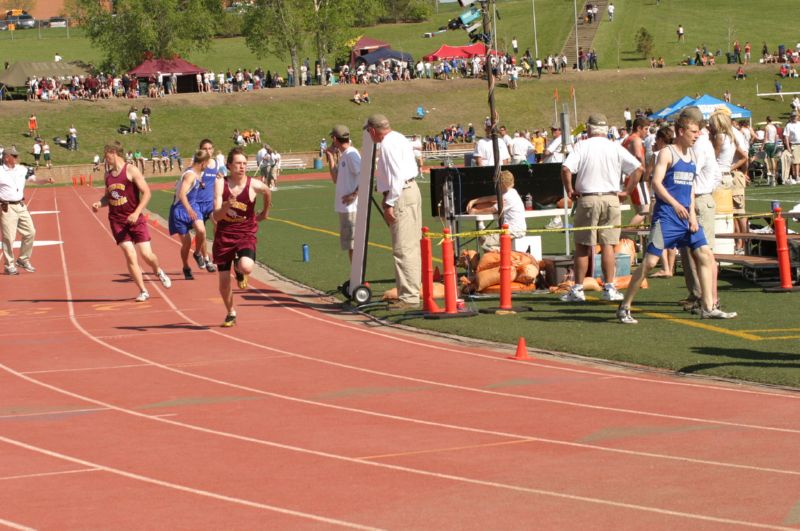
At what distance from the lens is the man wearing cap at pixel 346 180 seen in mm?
15344

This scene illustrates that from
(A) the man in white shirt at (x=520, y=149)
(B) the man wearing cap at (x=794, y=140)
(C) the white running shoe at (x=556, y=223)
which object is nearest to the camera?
(C) the white running shoe at (x=556, y=223)

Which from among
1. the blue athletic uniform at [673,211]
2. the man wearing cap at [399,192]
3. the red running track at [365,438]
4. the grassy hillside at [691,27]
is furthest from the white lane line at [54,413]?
the grassy hillside at [691,27]

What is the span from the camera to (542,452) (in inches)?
309

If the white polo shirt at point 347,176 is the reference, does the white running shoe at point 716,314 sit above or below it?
below

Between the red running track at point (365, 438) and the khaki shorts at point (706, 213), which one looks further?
the khaki shorts at point (706, 213)

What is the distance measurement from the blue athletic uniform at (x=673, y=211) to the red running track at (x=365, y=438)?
80.5 inches

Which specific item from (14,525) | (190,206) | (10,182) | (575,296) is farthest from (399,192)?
(10,182)

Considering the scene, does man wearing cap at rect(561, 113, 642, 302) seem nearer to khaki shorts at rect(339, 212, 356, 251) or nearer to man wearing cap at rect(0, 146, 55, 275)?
khaki shorts at rect(339, 212, 356, 251)

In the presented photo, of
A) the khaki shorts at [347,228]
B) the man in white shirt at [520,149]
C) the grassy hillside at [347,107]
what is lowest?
the khaki shorts at [347,228]

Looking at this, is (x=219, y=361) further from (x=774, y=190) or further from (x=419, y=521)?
(x=774, y=190)

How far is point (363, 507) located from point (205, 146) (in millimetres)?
12462

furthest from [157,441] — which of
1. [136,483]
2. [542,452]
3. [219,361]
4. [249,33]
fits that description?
[249,33]

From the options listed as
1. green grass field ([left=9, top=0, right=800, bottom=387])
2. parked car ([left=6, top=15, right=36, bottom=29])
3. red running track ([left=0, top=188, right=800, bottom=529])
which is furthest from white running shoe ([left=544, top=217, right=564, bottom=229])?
parked car ([left=6, top=15, right=36, bottom=29])

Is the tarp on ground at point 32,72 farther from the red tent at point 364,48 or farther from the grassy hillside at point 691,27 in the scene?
the grassy hillside at point 691,27
